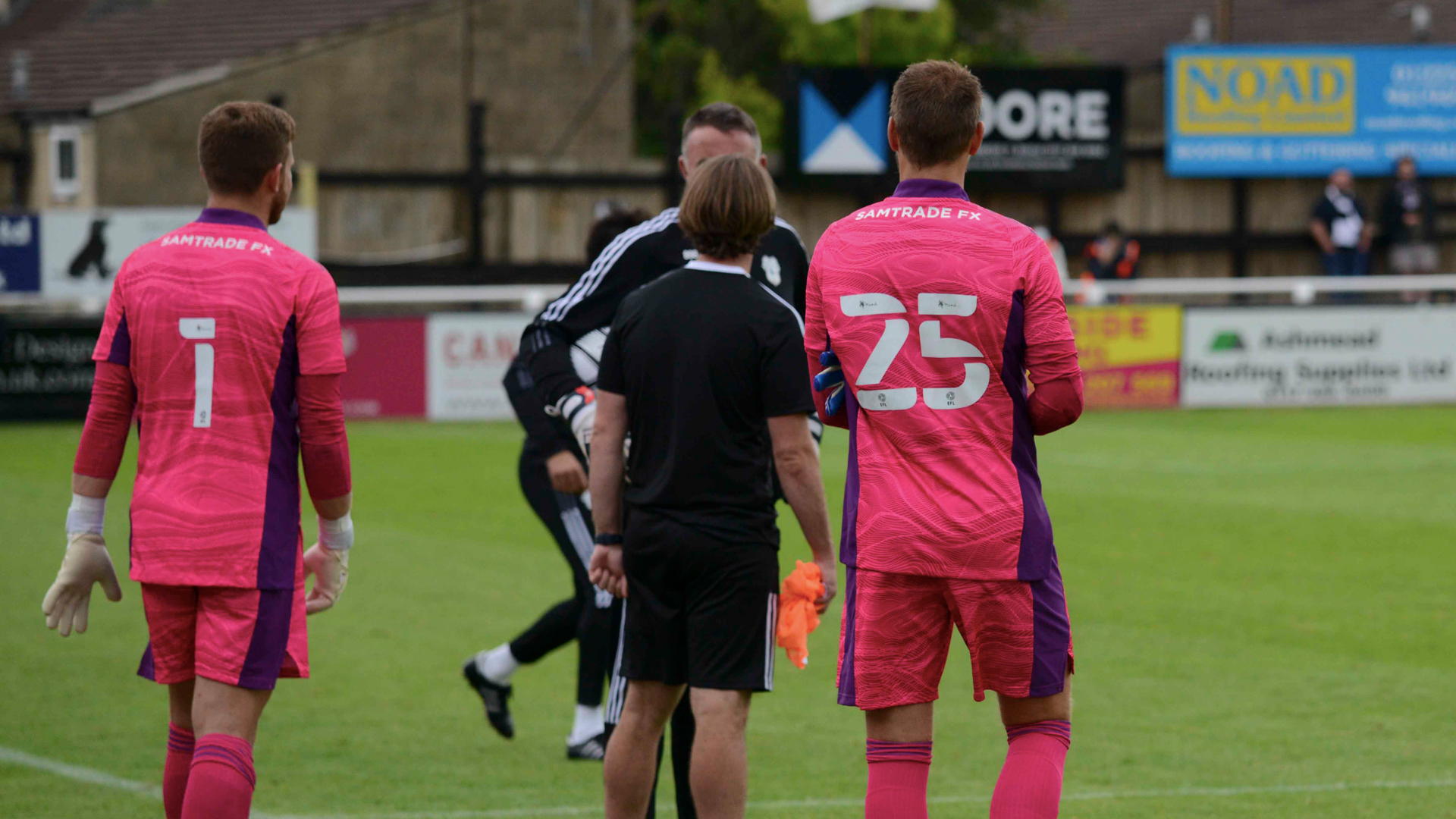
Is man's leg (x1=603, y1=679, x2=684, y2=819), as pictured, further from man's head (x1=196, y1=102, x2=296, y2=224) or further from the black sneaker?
the black sneaker

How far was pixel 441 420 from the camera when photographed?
64.1 ft

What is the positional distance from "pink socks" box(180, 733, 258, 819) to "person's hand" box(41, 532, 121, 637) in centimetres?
48

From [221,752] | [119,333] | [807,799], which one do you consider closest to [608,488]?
[221,752]

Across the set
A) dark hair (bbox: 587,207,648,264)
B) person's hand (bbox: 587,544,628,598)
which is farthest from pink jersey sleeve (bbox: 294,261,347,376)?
dark hair (bbox: 587,207,648,264)

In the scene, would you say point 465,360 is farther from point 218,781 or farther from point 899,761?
point 899,761

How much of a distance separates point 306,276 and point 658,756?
1.49 metres

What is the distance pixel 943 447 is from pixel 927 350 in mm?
214

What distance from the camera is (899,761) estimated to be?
4.19 m

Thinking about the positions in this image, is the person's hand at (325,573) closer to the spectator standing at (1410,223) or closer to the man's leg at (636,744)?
the man's leg at (636,744)

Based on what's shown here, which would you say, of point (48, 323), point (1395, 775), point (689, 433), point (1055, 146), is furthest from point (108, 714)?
point (1055, 146)

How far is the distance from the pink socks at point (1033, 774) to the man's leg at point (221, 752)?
5.46 feet

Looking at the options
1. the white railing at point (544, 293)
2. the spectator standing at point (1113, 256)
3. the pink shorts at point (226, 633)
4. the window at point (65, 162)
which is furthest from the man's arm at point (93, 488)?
the window at point (65, 162)

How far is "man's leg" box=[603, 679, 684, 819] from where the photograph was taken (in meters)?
4.62

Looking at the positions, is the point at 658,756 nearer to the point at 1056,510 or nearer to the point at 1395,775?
the point at 1395,775
